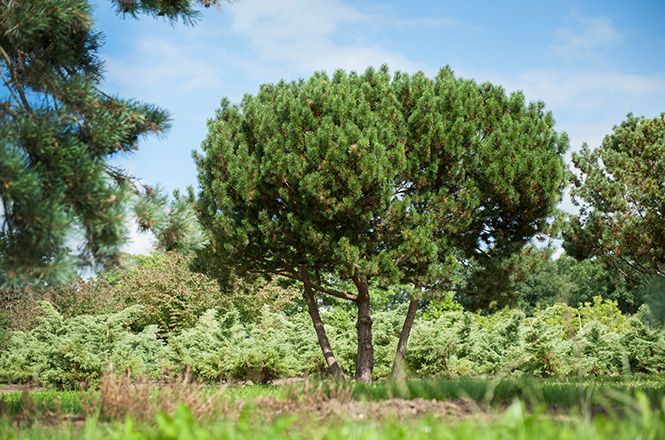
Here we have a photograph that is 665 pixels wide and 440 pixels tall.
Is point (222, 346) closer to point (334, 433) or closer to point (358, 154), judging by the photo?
point (358, 154)

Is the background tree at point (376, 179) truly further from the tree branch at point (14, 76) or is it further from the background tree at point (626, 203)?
the tree branch at point (14, 76)

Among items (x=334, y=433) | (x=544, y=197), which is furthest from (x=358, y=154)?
(x=334, y=433)

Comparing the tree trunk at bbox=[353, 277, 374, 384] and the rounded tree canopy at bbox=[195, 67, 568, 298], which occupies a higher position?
the rounded tree canopy at bbox=[195, 67, 568, 298]

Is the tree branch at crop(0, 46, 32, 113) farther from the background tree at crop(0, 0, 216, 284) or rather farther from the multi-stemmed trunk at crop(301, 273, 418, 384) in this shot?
the multi-stemmed trunk at crop(301, 273, 418, 384)

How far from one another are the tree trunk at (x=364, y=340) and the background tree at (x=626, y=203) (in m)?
6.08

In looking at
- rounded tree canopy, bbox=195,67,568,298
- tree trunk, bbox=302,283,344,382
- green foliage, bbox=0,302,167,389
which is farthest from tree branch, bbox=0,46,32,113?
green foliage, bbox=0,302,167,389

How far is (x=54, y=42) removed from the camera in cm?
457

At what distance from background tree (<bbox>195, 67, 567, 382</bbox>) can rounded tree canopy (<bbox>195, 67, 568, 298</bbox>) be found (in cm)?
3

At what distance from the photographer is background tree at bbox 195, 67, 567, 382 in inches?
342

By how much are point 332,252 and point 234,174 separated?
245cm

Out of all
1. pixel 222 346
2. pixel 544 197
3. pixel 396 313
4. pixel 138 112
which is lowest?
pixel 222 346

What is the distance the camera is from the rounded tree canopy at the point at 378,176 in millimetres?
8664

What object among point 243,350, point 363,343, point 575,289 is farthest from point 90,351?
point 575,289

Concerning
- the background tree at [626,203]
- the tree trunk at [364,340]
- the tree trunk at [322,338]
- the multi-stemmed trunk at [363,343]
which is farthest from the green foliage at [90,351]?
the background tree at [626,203]
